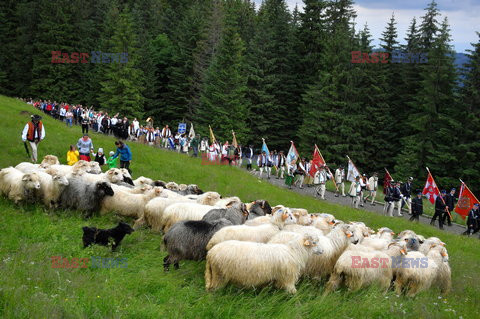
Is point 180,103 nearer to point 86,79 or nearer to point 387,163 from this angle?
point 86,79

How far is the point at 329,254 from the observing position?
27.5ft

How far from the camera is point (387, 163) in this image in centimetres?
4753

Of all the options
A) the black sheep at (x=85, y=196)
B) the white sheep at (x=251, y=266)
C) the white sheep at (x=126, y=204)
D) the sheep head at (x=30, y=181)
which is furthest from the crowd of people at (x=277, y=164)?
the white sheep at (x=251, y=266)

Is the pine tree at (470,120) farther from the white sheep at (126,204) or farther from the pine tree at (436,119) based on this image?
the white sheep at (126,204)

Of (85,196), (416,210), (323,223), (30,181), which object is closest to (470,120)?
(416,210)

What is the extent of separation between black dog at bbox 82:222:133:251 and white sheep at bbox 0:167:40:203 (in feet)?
9.64

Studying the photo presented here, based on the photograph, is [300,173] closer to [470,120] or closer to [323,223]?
[323,223]

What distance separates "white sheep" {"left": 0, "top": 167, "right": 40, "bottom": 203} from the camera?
10.1 m

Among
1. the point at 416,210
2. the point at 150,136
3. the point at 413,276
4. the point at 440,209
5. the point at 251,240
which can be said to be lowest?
the point at 416,210

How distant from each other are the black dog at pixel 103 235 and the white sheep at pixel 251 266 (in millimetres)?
2526

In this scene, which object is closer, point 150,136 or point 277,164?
point 277,164

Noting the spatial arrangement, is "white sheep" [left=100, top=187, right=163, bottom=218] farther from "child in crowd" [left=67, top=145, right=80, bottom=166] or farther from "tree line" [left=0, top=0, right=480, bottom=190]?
"tree line" [left=0, top=0, right=480, bottom=190]

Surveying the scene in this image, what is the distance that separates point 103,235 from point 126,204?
250cm

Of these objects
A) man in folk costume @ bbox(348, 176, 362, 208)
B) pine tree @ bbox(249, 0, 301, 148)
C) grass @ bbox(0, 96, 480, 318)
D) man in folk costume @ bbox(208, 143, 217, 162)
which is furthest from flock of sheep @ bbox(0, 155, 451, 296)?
pine tree @ bbox(249, 0, 301, 148)
